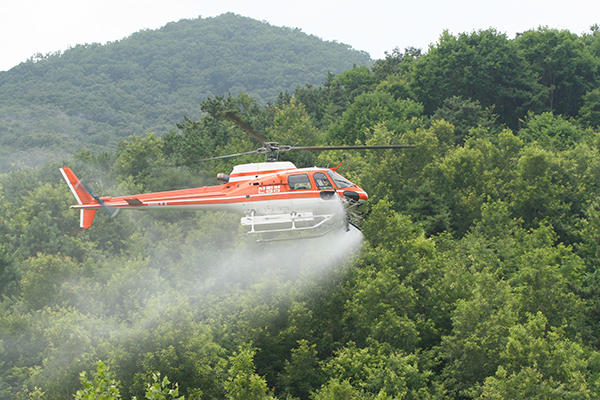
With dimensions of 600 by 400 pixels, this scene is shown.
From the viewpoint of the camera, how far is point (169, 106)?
19325 cm

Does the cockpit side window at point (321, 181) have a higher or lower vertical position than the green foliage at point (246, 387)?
higher

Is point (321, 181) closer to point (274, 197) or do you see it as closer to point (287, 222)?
point (274, 197)

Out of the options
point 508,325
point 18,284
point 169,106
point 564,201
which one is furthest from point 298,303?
point 169,106

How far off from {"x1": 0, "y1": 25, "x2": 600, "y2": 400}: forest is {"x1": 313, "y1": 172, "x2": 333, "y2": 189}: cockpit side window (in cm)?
1073

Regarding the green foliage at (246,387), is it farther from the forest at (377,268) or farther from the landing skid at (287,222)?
the landing skid at (287,222)

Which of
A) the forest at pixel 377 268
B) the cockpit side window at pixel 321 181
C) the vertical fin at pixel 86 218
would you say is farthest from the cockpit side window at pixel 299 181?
the vertical fin at pixel 86 218

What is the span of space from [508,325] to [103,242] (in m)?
55.3

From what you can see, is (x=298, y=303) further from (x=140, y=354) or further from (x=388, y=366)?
(x=140, y=354)

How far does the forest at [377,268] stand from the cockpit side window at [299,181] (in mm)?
10060

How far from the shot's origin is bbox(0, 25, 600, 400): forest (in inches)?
1581

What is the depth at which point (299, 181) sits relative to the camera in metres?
27.4

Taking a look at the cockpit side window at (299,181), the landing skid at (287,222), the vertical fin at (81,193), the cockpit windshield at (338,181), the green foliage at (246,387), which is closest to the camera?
the landing skid at (287,222)

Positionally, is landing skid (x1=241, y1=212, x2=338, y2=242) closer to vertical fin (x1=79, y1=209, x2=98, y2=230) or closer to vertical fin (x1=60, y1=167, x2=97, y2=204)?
vertical fin (x1=60, y1=167, x2=97, y2=204)

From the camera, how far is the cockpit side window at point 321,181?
27203 mm
